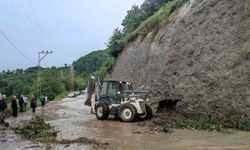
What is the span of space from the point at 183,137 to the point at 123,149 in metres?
4.32

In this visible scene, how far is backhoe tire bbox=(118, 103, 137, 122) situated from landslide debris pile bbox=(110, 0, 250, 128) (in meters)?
2.87

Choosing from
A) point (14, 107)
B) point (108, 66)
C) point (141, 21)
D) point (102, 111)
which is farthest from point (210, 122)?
point (141, 21)

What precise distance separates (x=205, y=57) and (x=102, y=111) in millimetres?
6982

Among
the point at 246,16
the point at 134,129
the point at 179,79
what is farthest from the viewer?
the point at 179,79

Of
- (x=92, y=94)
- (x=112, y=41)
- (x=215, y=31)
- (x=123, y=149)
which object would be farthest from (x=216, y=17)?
(x=112, y=41)

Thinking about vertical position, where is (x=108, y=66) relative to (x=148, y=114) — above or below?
above

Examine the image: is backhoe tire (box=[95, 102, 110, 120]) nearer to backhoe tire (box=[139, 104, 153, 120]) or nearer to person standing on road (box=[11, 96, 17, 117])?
backhoe tire (box=[139, 104, 153, 120])

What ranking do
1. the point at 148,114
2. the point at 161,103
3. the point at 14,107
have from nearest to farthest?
the point at 148,114 → the point at 161,103 → the point at 14,107

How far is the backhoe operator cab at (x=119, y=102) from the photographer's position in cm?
→ 2572

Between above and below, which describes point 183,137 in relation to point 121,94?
below

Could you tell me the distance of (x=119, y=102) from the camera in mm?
26969

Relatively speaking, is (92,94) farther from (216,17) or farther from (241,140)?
(241,140)

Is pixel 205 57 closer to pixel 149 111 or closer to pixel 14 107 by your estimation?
pixel 149 111

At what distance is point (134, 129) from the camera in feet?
74.2
